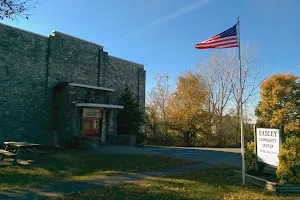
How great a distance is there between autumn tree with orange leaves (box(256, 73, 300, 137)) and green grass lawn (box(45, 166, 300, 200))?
18112 mm

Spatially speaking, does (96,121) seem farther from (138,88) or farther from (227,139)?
(227,139)

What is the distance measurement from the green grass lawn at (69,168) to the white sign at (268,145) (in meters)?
4.06

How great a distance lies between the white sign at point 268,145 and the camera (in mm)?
8156

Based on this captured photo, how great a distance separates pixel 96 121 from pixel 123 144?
9.44 feet

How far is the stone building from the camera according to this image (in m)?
17.3

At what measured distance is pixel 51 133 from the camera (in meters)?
19.5

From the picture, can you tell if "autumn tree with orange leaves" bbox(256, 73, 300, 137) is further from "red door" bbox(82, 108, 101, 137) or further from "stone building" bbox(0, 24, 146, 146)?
"red door" bbox(82, 108, 101, 137)

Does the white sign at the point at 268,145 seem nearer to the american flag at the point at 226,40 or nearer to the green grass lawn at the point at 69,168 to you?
the american flag at the point at 226,40

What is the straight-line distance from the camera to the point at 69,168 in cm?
1052

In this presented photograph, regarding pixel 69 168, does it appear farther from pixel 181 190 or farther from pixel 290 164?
pixel 290 164

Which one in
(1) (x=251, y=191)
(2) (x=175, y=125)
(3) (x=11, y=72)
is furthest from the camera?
(2) (x=175, y=125)

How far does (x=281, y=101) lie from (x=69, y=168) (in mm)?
21558

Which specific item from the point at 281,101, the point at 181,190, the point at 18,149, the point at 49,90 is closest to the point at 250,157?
the point at 181,190

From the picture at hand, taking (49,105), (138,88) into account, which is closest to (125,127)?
(138,88)
